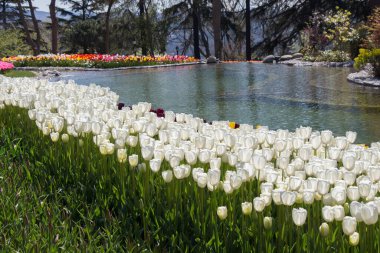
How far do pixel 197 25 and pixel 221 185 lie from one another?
31.1m

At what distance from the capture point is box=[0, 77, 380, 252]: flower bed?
2.53 metres

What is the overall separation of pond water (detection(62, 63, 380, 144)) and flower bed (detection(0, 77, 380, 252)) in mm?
3593

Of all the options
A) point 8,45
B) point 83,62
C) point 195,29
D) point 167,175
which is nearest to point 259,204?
point 167,175

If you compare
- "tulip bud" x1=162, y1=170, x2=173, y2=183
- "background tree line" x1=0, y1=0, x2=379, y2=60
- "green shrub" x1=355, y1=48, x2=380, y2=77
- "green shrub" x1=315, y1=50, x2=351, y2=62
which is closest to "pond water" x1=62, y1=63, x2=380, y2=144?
"green shrub" x1=355, y1=48, x2=380, y2=77

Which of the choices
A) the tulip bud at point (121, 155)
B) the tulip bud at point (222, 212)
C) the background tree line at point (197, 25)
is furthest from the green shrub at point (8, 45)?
the tulip bud at point (222, 212)

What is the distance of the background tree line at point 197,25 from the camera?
32375 millimetres

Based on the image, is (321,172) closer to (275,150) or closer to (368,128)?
(275,150)

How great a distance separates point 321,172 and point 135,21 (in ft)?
110

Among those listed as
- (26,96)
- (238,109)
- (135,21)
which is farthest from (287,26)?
(26,96)

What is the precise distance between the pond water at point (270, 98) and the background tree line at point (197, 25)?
16616mm

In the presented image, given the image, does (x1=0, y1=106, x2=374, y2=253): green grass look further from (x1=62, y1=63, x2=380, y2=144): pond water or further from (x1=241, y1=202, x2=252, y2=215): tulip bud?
(x1=62, y1=63, x2=380, y2=144): pond water

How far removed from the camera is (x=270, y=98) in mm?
10953

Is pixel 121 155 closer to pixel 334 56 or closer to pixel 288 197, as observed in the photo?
pixel 288 197

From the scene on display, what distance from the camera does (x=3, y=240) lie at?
299cm
